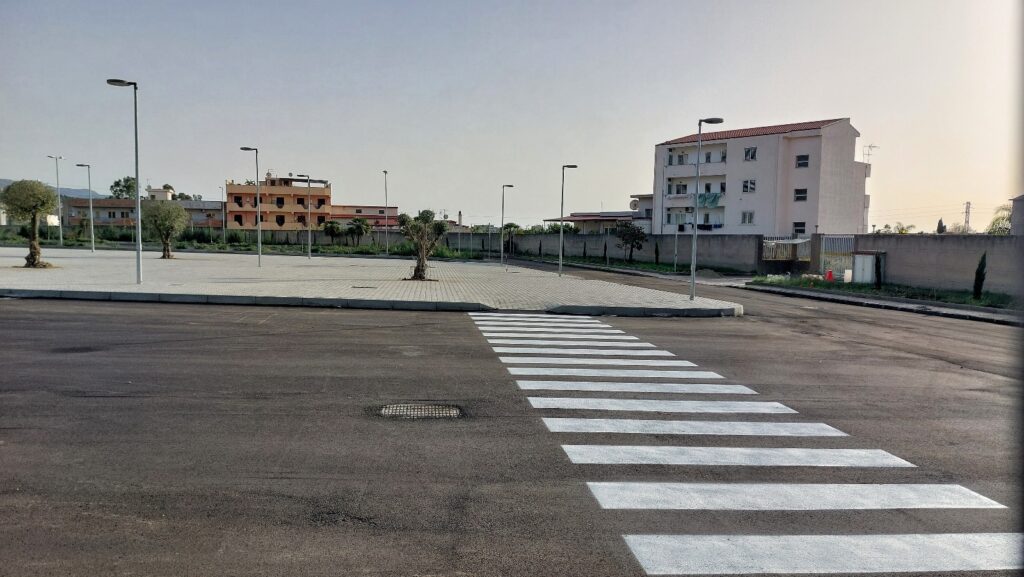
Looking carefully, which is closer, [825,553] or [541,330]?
[825,553]

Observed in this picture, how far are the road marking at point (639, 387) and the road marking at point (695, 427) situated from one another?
1.37 m

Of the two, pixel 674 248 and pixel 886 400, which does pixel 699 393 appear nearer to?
pixel 886 400

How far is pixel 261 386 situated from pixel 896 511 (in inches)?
266

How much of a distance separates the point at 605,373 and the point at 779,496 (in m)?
4.45

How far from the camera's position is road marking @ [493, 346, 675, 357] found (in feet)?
35.8

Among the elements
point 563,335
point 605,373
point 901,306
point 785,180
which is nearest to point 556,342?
point 563,335

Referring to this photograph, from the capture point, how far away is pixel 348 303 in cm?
1794

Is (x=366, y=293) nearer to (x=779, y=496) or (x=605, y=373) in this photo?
(x=605, y=373)

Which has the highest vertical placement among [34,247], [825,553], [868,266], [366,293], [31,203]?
[31,203]

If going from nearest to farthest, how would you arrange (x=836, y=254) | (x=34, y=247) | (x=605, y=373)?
(x=605, y=373)
(x=34, y=247)
(x=836, y=254)

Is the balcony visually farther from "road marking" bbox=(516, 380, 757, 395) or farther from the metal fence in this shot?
"road marking" bbox=(516, 380, 757, 395)

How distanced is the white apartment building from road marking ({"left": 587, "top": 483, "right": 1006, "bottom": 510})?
5449 centimetres

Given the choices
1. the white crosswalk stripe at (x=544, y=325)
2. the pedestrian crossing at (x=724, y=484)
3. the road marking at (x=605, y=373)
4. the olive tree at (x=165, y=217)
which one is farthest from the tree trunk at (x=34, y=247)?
the road marking at (x=605, y=373)

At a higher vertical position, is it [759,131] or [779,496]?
[759,131]
